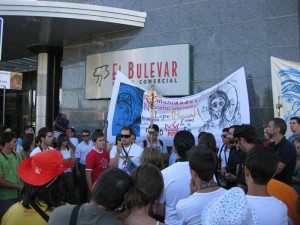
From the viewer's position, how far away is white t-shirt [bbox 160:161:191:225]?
10.9 feet

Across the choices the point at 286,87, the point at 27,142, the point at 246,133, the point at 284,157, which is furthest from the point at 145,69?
the point at 284,157

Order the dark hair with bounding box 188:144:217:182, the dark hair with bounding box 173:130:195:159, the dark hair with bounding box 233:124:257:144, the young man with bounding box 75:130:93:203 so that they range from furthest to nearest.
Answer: the young man with bounding box 75:130:93:203 → the dark hair with bounding box 233:124:257:144 → the dark hair with bounding box 173:130:195:159 → the dark hair with bounding box 188:144:217:182

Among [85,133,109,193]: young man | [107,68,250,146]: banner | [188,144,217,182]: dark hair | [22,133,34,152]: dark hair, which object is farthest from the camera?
[107,68,250,146]: banner

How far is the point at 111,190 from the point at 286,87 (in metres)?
5.95

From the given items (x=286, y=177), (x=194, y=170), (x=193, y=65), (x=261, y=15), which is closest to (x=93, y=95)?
(x=193, y=65)

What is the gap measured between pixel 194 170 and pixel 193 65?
6.27 meters

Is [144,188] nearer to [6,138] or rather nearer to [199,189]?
[199,189]

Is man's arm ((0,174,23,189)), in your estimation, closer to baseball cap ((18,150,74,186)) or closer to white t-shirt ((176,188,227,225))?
baseball cap ((18,150,74,186))

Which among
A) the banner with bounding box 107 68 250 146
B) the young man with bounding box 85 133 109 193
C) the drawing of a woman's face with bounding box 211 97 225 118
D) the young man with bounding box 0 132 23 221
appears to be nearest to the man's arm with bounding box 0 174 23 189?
the young man with bounding box 0 132 23 221

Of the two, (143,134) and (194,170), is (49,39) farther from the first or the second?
(194,170)

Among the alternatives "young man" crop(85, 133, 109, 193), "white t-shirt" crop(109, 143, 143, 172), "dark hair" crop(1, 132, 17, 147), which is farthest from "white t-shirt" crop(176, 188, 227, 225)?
"young man" crop(85, 133, 109, 193)

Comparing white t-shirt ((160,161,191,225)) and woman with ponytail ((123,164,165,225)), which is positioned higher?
woman with ponytail ((123,164,165,225))

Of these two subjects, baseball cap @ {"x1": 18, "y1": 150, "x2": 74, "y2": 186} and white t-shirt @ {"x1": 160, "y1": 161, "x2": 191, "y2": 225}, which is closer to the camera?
baseball cap @ {"x1": 18, "y1": 150, "x2": 74, "y2": 186}

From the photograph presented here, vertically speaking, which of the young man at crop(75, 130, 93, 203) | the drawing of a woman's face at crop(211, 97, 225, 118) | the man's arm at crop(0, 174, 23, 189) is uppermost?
the drawing of a woman's face at crop(211, 97, 225, 118)
